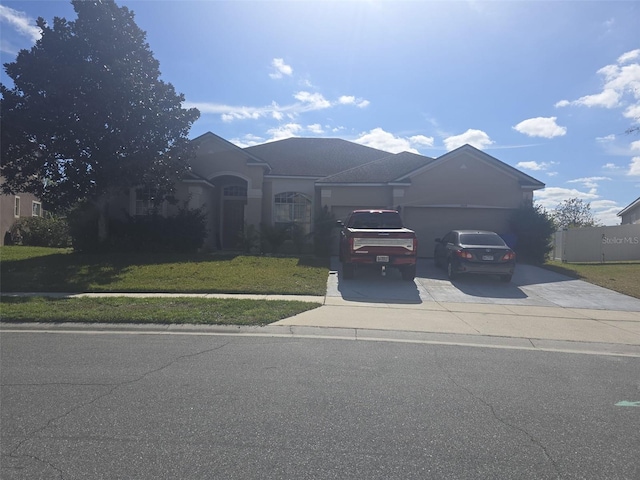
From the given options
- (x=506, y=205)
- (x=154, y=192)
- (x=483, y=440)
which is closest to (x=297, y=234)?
(x=154, y=192)

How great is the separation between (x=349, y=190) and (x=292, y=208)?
3.80 metres

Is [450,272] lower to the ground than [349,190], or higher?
lower

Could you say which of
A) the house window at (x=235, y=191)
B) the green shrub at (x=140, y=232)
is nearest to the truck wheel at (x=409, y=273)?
the green shrub at (x=140, y=232)

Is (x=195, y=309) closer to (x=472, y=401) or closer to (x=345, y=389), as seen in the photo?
(x=345, y=389)

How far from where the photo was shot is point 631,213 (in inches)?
1531

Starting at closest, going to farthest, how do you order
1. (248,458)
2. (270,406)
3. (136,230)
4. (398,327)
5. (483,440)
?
1. (248,458)
2. (483,440)
3. (270,406)
4. (398,327)
5. (136,230)

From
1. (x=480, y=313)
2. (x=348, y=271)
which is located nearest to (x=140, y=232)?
(x=348, y=271)

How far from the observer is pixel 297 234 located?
19.2 m

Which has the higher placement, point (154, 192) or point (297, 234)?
point (154, 192)

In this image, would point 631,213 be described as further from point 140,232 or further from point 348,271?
point 140,232

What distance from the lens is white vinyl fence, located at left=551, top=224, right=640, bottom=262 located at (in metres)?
20.8

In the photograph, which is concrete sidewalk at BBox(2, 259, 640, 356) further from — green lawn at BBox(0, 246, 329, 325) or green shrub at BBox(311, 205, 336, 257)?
green shrub at BBox(311, 205, 336, 257)

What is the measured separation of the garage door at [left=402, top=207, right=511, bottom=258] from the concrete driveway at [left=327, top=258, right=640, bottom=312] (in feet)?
12.3

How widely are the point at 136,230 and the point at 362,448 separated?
16.0 metres
